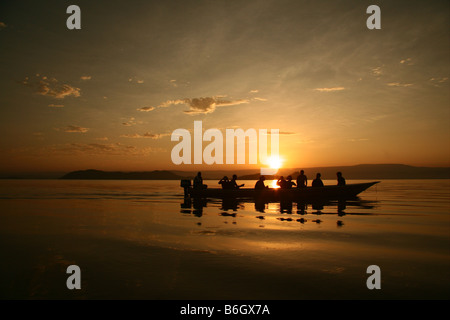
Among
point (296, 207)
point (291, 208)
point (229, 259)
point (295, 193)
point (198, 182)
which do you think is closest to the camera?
point (229, 259)

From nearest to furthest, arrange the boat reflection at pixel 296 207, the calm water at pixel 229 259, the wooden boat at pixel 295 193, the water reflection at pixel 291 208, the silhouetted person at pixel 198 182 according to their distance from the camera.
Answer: the calm water at pixel 229 259, the water reflection at pixel 291 208, the boat reflection at pixel 296 207, the wooden boat at pixel 295 193, the silhouetted person at pixel 198 182

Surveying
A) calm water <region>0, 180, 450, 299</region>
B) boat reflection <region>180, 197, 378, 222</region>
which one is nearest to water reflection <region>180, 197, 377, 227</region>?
boat reflection <region>180, 197, 378, 222</region>

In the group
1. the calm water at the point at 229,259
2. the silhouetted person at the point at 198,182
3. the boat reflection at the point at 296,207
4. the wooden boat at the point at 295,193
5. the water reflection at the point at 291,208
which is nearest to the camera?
the calm water at the point at 229,259

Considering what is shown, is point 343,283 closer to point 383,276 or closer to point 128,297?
point 383,276

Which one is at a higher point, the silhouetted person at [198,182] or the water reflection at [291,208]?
the silhouetted person at [198,182]

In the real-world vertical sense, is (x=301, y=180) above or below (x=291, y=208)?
above

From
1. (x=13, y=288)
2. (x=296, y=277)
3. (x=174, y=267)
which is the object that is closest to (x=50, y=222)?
A: (x=13, y=288)

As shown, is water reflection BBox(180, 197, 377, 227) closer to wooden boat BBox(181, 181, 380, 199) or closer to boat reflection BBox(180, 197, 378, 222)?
boat reflection BBox(180, 197, 378, 222)

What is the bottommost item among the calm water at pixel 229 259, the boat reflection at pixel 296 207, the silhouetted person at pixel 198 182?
the boat reflection at pixel 296 207

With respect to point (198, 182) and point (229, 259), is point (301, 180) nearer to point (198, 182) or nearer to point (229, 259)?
point (198, 182)

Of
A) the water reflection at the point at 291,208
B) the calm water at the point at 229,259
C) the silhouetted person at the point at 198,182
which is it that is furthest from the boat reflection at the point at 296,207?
the calm water at the point at 229,259

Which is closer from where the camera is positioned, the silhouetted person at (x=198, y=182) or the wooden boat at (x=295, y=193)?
the wooden boat at (x=295, y=193)

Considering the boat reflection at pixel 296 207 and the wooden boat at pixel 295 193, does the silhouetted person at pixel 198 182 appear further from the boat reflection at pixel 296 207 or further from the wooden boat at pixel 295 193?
the boat reflection at pixel 296 207

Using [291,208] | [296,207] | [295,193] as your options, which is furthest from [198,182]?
[291,208]
